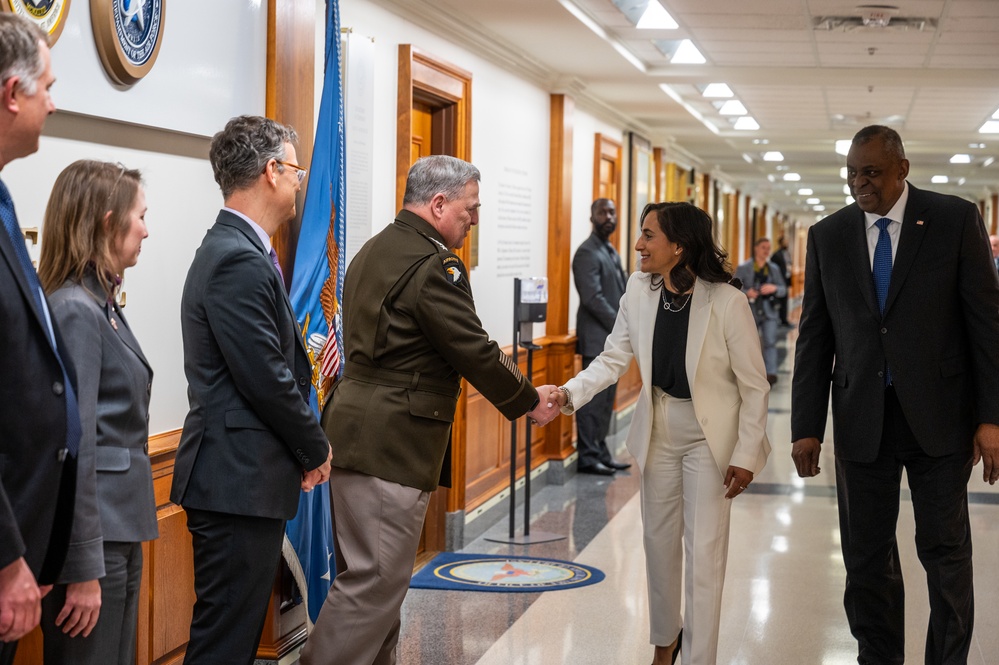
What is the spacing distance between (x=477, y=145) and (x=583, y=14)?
910 mm

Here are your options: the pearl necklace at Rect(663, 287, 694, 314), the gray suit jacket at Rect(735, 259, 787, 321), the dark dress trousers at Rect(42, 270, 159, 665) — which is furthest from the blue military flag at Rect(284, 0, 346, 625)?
the gray suit jacket at Rect(735, 259, 787, 321)

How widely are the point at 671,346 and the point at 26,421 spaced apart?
227 cm

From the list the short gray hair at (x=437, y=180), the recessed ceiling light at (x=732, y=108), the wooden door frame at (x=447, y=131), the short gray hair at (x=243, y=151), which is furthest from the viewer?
the recessed ceiling light at (x=732, y=108)

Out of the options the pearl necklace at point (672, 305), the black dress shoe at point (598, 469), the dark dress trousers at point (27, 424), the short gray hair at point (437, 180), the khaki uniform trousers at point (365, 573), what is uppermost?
the short gray hair at point (437, 180)

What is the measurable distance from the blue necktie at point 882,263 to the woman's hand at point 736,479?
639 millimetres

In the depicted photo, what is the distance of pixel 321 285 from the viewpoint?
393 centimetres

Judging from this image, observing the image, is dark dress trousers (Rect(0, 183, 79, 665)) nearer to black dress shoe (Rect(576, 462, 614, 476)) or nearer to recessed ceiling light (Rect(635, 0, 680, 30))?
recessed ceiling light (Rect(635, 0, 680, 30))

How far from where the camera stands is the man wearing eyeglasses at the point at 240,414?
2.64 meters

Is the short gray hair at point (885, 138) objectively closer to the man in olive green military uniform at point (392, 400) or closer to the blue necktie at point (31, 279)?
the man in olive green military uniform at point (392, 400)

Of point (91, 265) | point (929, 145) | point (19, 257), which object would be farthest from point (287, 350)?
point (929, 145)

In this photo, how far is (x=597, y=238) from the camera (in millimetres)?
7996

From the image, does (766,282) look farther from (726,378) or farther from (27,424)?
(27,424)

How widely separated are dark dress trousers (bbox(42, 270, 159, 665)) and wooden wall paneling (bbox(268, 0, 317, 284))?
5.26 feet

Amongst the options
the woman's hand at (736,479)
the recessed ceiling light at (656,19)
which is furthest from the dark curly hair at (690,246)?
the recessed ceiling light at (656,19)
